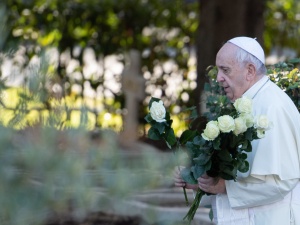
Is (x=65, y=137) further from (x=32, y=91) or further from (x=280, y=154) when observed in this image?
(x=280, y=154)

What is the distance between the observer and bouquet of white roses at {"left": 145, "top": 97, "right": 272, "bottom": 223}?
363 cm

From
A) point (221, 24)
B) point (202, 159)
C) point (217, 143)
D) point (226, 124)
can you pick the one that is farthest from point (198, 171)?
point (221, 24)

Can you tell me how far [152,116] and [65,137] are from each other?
480 mm

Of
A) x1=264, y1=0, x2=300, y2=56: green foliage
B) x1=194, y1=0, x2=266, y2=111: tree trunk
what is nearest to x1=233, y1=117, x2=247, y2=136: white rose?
x1=194, y1=0, x2=266, y2=111: tree trunk

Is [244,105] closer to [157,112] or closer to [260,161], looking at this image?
[260,161]

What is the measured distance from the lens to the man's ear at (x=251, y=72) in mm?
3916

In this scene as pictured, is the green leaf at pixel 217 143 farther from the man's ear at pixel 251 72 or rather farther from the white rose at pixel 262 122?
the man's ear at pixel 251 72

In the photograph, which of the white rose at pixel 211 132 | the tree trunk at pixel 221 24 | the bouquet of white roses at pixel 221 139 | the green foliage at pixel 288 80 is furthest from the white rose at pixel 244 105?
the tree trunk at pixel 221 24

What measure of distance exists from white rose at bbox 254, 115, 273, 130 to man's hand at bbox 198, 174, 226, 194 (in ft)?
1.16

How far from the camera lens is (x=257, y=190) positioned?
3.77 m

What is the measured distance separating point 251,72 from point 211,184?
0.54 metres

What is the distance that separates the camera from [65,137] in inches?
138

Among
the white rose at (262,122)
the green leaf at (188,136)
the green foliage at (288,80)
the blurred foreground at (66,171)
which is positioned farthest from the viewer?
the green foliage at (288,80)

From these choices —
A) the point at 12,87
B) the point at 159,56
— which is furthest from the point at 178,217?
the point at 159,56
